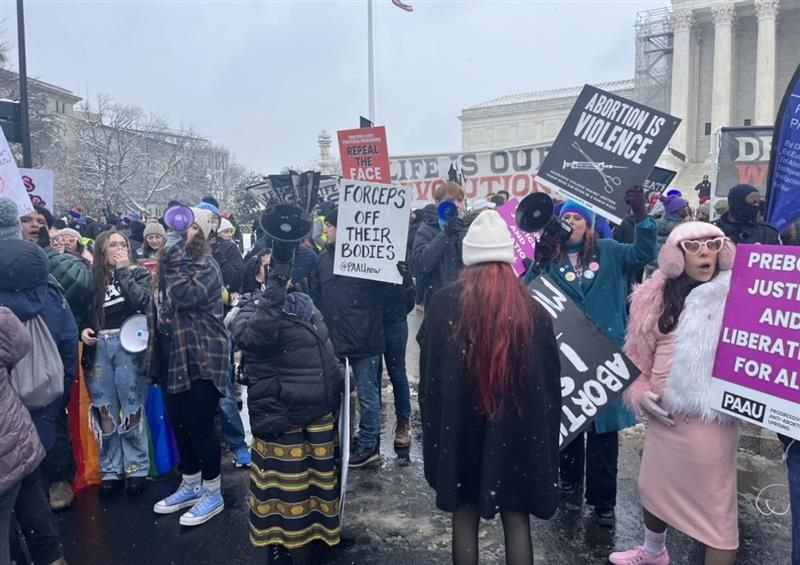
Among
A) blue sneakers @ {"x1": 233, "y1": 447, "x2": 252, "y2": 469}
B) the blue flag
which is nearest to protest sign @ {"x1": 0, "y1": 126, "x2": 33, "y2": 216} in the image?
blue sneakers @ {"x1": 233, "y1": 447, "x2": 252, "y2": 469}

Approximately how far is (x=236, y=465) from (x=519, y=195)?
17.3 ft

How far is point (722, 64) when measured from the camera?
1752 inches

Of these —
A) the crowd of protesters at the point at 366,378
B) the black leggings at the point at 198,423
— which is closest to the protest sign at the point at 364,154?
the crowd of protesters at the point at 366,378

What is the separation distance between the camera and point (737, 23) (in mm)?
46156

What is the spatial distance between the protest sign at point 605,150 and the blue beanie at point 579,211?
0.14ft

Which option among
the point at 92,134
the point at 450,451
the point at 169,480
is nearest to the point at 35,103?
the point at 92,134

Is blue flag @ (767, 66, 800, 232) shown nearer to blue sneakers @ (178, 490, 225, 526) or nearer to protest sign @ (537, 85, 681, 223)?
protest sign @ (537, 85, 681, 223)

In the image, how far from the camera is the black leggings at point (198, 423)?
4.05 m

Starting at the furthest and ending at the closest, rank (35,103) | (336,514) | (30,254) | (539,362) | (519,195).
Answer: (35,103), (519,195), (336,514), (30,254), (539,362)

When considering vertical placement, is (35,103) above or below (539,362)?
above

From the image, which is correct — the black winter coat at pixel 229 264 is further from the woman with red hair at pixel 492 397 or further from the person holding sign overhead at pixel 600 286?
the woman with red hair at pixel 492 397

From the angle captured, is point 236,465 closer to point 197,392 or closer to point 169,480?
point 169,480

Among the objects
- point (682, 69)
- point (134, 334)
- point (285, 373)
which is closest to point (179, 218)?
point (134, 334)

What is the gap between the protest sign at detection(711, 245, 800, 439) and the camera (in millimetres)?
2688
